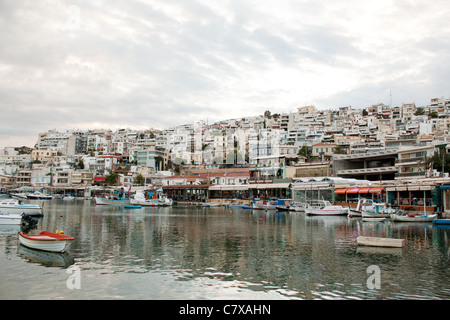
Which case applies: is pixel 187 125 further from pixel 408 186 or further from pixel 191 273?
pixel 191 273

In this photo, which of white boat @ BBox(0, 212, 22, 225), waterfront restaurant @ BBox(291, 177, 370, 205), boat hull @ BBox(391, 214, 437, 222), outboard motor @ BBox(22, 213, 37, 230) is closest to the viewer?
outboard motor @ BBox(22, 213, 37, 230)

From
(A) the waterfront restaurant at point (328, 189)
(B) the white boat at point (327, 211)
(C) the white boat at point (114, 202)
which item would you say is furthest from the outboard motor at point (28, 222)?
(C) the white boat at point (114, 202)

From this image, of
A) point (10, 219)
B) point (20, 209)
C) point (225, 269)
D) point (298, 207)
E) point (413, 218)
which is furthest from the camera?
point (298, 207)

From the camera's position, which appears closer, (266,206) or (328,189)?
(328,189)

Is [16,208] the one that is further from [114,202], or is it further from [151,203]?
[114,202]

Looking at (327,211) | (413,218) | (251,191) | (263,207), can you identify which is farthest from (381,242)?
(251,191)

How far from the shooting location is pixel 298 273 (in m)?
15.2

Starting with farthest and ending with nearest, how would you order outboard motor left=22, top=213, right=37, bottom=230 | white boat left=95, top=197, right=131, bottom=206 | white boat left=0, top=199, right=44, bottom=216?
white boat left=95, top=197, right=131, bottom=206, white boat left=0, top=199, right=44, bottom=216, outboard motor left=22, top=213, right=37, bottom=230

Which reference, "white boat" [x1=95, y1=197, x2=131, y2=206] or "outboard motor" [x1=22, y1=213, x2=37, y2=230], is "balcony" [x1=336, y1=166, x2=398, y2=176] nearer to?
"white boat" [x1=95, y1=197, x2=131, y2=206]

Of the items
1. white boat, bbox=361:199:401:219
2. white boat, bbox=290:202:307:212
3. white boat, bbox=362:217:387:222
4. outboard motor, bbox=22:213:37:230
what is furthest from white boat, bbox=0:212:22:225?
white boat, bbox=290:202:307:212

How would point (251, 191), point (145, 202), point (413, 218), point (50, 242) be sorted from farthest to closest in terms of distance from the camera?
point (251, 191), point (145, 202), point (413, 218), point (50, 242)

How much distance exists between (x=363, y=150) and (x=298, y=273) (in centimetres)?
6895

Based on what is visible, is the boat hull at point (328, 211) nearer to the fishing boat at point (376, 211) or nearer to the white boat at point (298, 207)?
the fishing boat at point (376, 211)

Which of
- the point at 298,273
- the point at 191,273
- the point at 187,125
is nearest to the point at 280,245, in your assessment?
the point at 298,273
